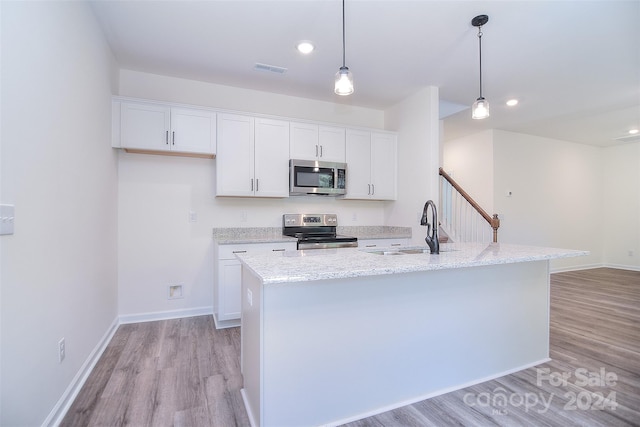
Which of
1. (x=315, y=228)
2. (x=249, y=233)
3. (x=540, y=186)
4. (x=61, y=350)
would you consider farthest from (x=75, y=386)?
(x=540, y=186)

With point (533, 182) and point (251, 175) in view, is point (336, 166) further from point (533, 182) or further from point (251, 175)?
point (533, 182)

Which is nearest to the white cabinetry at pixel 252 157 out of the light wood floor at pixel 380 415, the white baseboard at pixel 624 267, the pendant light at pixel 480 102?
the light wood floor at pixel 380 415

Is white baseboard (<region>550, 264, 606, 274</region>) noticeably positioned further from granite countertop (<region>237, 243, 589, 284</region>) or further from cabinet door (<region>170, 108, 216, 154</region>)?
cabinet door (<region>170, 108, 216, 154</region>)

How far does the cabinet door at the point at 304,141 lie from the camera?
12.0ft

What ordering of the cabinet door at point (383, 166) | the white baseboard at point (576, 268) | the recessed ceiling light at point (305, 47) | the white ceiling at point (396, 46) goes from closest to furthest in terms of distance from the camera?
the white ceiling at point (396, 46)
the recessed ceiling light at point (305, 47)
the cabinet door at point (383, 166)
the white baseboard at point (576, 268)

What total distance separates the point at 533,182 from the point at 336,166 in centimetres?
442

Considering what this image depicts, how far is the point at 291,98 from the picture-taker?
157 inches

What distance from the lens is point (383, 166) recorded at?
4156 millimetres

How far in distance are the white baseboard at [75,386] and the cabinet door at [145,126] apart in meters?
1.77

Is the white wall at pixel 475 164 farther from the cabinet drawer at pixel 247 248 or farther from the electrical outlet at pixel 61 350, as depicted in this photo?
the electrical outlet at pixel 61 350

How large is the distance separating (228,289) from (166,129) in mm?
1721

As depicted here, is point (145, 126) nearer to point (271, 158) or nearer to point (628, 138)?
point (271, 158)

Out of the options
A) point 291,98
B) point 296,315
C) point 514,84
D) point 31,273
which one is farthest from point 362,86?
point 31,273

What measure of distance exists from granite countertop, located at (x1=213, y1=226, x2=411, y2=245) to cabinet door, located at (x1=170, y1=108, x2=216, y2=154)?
0.95m
